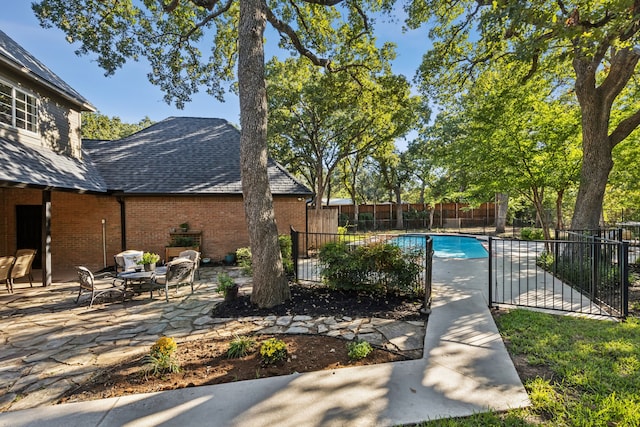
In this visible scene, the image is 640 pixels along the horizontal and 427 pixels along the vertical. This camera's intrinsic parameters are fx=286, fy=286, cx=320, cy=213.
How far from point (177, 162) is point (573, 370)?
1307cm

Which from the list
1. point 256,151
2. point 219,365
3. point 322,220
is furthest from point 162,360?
point 322,220

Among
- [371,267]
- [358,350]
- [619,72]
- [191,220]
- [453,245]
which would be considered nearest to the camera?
[358,350]

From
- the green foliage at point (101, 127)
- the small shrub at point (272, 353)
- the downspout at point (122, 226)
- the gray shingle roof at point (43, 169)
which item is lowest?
the small shrub at point (272, 353)

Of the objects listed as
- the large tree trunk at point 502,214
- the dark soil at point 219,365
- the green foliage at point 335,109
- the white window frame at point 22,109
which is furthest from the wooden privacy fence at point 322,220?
the large tree trunk at point 502,214

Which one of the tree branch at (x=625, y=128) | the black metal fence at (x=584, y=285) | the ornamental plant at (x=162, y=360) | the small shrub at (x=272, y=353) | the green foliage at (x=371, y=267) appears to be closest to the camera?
the ornamental plant at (x=162, y=360)

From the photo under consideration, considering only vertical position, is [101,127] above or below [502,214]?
above

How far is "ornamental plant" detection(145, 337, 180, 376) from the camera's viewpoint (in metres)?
3.35

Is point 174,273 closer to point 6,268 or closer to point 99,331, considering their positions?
point 99,331

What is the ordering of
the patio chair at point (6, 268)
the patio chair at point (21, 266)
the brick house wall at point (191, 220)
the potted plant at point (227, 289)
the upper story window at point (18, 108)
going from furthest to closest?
the brick house wall at point (191, 220) < the upper story window at point (18, 108) < the patio chair at point (21, 266) < the patio chair at point (6, 268) < the potted plant at point (227, 289)

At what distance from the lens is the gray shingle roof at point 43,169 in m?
6.56

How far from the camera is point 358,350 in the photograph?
3639 millimetres

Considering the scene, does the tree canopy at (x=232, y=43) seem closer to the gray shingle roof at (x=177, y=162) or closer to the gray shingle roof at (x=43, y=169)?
the gray shingle roof at (x=177, y=162)

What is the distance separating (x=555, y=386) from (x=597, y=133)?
855 cm

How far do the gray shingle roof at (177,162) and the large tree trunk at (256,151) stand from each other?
548 cm
